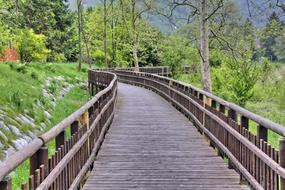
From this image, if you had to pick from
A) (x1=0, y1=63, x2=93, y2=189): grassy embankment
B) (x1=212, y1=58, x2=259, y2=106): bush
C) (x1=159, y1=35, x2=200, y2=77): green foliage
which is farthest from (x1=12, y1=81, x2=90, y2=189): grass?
(x1=159, y1=35, x2=200, y2=77): green foliage

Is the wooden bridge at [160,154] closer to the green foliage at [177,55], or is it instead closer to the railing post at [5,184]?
the railing post at [5,184]

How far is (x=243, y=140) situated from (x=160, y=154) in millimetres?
2738

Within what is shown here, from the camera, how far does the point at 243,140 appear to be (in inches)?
276

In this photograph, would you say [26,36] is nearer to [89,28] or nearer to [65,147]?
[89,28]

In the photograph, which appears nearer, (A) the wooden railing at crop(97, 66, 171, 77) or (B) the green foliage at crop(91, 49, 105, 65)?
(A) the wooden railing at crop(97, 66, 171, 77)

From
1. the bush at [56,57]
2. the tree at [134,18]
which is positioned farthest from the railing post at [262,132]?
the bush at [56,57]

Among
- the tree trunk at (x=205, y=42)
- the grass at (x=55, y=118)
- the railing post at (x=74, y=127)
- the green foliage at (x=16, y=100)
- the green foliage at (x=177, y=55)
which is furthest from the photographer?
the green foliage at (x=177, y=55)

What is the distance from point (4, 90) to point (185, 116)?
6.10m

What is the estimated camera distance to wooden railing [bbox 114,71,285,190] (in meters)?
5.64

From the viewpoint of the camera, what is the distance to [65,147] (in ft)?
19.4

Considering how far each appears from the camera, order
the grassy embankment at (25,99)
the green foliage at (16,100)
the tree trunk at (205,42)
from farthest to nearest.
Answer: the tree trunk at (205,42)
the green foliage at (16,100)
the grassy embankment at (25,99)

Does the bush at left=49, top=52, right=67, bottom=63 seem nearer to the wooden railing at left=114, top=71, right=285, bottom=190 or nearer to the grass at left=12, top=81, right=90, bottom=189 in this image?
the grass at left=12, top=81, right=90, bottom=189

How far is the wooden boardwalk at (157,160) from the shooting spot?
7230 millimetres

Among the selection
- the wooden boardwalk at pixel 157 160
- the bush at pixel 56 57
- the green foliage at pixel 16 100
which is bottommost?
the wooden boardwalk at pixel 157 160
